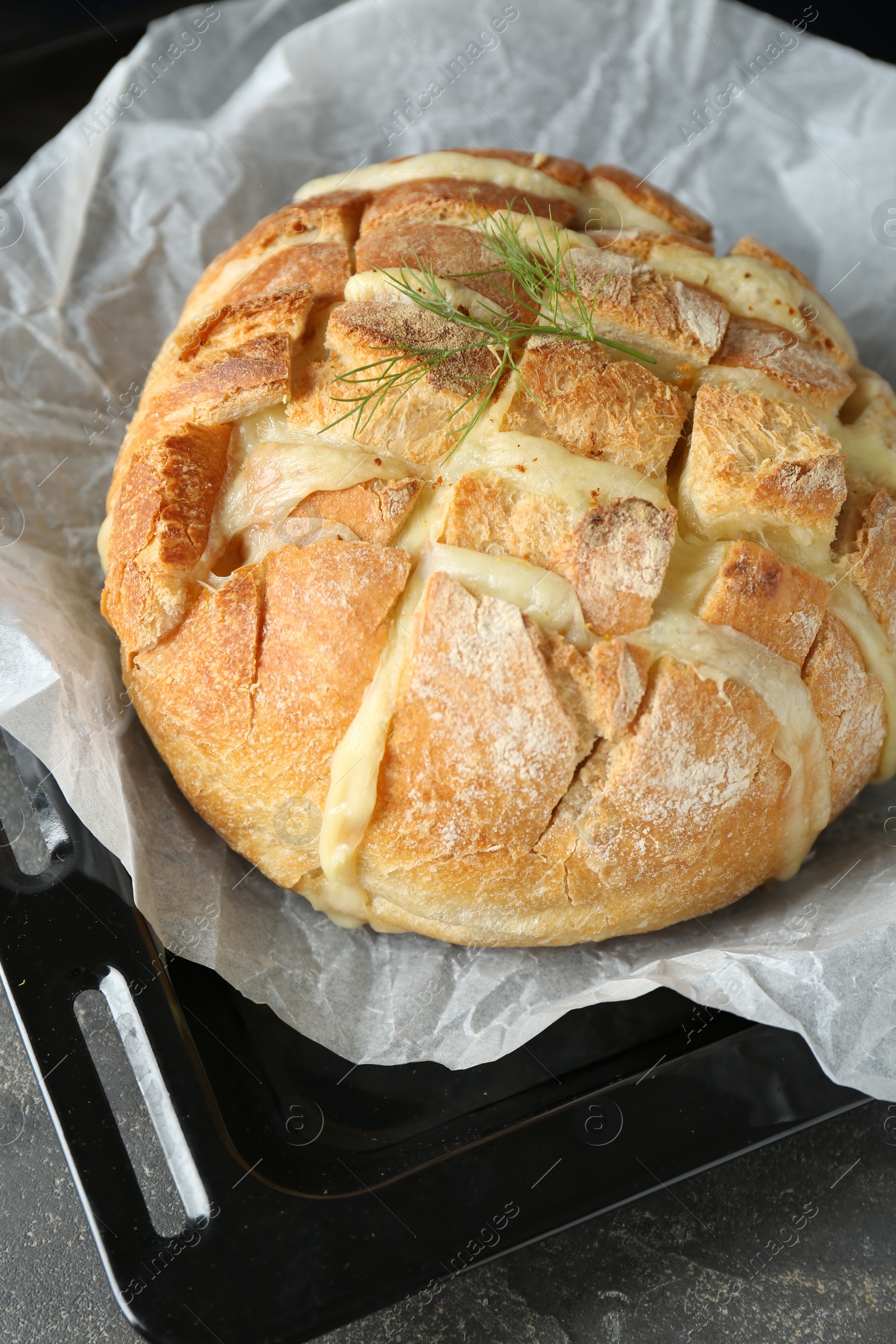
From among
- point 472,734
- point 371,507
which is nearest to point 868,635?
point 472,734

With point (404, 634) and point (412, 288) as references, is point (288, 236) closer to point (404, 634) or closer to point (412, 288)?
point (412, 288)

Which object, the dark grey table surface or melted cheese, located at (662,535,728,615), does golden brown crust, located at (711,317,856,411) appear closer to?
melted cheese, located at (662,535,728,615)

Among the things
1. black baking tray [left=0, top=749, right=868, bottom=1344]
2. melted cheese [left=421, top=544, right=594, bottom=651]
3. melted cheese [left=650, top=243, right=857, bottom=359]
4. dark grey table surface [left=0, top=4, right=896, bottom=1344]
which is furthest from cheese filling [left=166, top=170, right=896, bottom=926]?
dark grey table surface [left=0, top=4, right=896, bottom=1344]

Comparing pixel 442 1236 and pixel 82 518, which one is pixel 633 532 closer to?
pixel 442 1236

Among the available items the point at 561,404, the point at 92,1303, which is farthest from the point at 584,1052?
the point at 561,404

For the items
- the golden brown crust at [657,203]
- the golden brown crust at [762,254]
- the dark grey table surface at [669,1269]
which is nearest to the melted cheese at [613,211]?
the golden brown crust at [657,203]

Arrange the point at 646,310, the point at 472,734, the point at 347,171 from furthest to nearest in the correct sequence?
1. the point at 347,171
2. the point at 646,310
3. the point at 472,734

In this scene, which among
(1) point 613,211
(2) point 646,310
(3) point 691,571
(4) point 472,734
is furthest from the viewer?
(1) point 613,211
